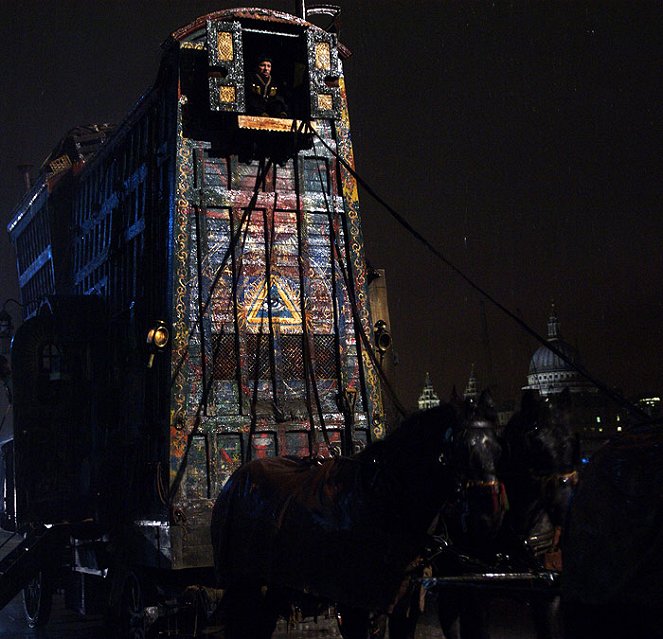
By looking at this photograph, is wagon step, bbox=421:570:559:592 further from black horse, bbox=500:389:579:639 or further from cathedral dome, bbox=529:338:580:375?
cathedral dome, bbox=529:338:580:375

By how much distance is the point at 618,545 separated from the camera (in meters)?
4.39

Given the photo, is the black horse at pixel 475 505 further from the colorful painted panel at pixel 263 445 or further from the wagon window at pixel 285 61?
the wagon window at pixel 285 61

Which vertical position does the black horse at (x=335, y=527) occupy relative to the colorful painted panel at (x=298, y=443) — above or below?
below

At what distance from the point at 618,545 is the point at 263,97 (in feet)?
25.5

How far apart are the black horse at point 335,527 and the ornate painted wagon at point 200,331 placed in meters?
1.43

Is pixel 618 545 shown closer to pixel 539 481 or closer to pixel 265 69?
pixel 539 481

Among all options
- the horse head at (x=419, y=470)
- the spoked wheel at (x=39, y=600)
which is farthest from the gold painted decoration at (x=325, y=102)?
the spoked wheel at (x=39, y=600)

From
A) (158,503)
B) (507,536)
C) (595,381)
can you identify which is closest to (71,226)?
(158,503)

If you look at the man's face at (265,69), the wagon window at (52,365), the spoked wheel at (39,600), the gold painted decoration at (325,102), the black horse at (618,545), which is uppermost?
the man's face at (265,69)

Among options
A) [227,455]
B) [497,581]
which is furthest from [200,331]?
[497,581]

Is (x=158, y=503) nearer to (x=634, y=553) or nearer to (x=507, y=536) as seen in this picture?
(x=507, y=536)

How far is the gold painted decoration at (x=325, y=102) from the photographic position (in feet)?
35.5

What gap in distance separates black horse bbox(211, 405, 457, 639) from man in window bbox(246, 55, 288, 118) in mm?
4325

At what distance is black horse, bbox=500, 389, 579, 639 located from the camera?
7.79 meters
